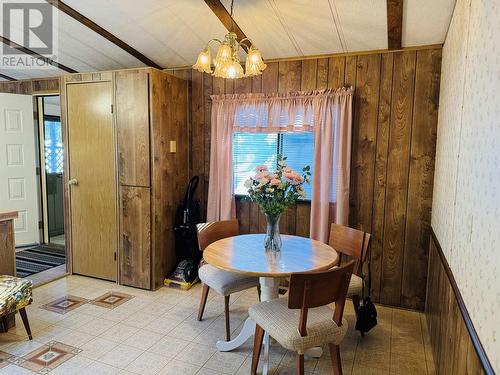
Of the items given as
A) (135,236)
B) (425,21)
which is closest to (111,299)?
(135,236)

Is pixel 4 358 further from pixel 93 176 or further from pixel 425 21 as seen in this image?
pixel 425 21

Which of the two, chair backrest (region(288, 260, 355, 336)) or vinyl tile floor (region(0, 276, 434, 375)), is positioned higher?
chair backrest (region(288, 260, 355, 336))


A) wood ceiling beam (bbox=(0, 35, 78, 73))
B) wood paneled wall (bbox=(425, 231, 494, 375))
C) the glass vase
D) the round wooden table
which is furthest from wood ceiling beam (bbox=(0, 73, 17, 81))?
wood paneled wall (bbox=(425, 231, 494, 375))

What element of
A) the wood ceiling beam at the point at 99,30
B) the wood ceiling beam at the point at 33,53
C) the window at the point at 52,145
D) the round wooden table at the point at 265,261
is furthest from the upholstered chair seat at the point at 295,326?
the window at the point at 52,145

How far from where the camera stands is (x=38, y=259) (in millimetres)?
4180

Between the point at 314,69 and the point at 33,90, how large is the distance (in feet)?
12.0

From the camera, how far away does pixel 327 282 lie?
69.4 inches

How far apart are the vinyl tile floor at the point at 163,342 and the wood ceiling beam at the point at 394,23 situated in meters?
2.23

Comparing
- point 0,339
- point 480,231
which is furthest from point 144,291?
point 480,231

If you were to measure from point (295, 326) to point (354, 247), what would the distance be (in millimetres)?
985

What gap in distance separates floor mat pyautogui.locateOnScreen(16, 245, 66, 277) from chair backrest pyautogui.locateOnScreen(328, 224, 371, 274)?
314cm

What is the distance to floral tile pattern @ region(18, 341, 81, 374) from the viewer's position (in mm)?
2195

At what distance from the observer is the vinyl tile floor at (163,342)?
2.22 meters

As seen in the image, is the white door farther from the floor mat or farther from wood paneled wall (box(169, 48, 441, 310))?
wood paneled wall (box(169, 48, 441, 310))
